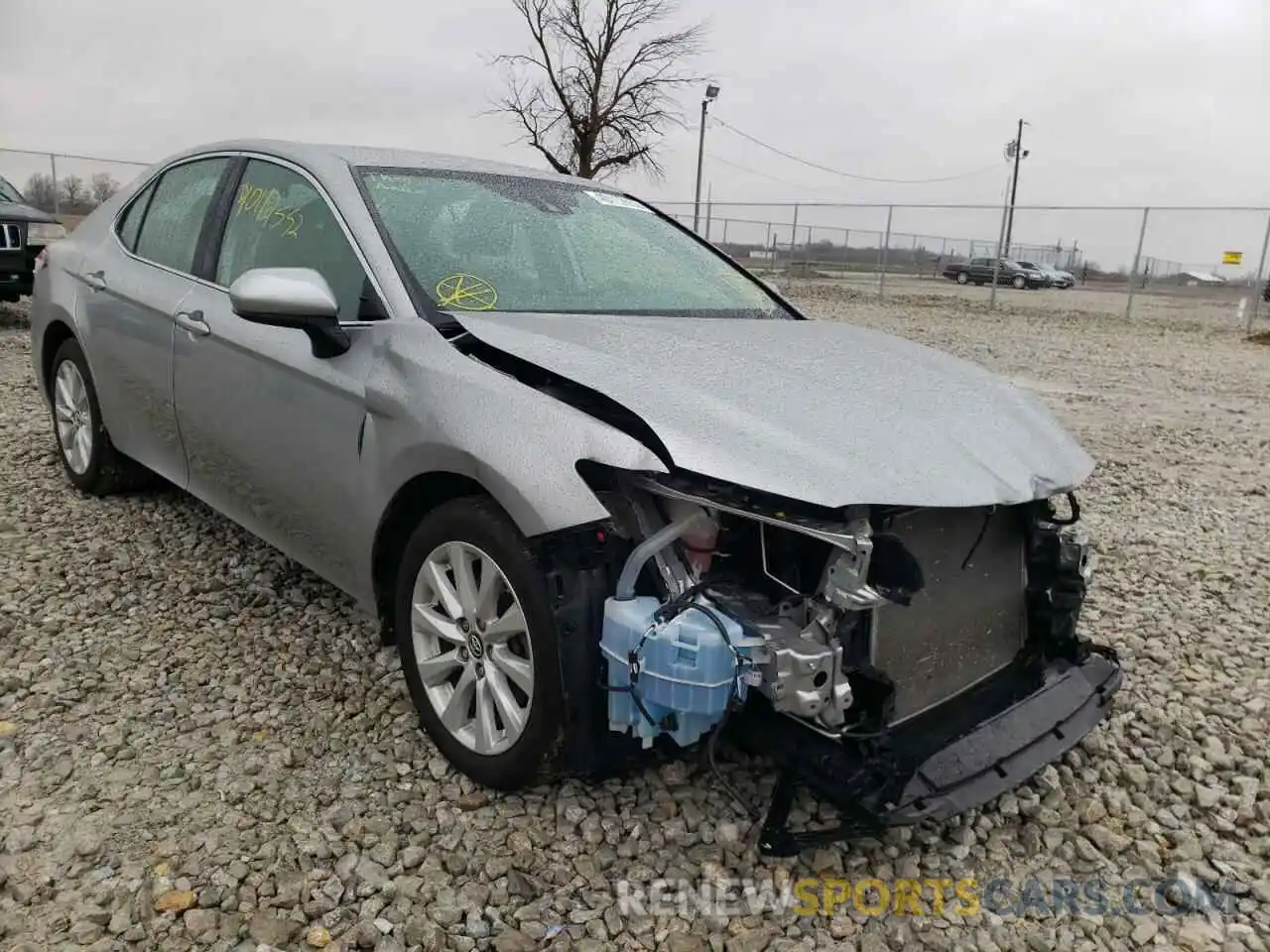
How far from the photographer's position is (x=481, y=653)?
8.09ft

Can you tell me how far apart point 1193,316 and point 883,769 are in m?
21.9

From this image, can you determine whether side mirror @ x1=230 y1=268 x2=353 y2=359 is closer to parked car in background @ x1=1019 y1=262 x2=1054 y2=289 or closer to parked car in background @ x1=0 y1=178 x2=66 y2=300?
parked car in background @ x1=0 y1=178 x2=66 y2=300

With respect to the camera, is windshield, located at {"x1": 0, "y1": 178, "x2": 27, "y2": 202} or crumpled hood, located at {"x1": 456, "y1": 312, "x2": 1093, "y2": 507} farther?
windshield, located at {"x1": 0, "y1": 178, "x2": 27, "y2": 202}

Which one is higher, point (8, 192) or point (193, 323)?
point (8, 192)

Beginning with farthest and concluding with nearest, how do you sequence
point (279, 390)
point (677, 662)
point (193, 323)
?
point (193, 323), point (279, 390), point (677, 662)

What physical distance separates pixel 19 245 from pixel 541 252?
8853mm

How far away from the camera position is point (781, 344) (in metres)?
2.94

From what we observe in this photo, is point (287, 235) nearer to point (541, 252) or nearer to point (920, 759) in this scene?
point (541, 252)

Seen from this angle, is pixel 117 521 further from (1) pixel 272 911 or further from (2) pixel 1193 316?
(2) pixel 1193 316

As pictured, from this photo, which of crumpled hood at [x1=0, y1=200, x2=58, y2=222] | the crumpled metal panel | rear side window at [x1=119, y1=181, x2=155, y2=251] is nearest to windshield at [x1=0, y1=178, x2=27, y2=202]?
crumpled hood at [x1=0, y1=200, x2=58, y2=222]

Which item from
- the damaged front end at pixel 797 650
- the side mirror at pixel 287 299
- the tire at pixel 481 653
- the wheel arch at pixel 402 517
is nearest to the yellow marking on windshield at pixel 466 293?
the side mirror at pixel 287 299

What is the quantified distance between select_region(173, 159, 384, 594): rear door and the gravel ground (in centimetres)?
43

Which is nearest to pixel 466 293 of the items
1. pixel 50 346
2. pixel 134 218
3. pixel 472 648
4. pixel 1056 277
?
pixel 472 648

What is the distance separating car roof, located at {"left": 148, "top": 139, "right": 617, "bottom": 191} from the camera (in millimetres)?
3221
